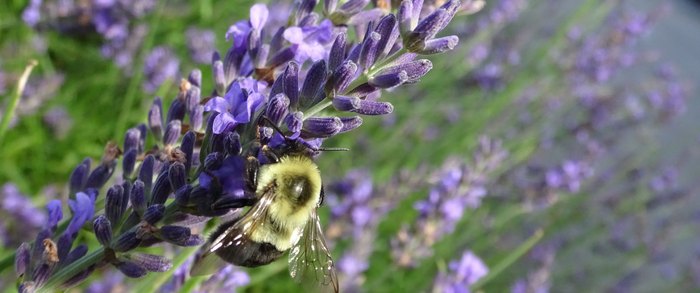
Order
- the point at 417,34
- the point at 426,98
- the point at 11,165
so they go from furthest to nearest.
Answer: the point at 426,98 → the point at 11,165 → the point at 417,34

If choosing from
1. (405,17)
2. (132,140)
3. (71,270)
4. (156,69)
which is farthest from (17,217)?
(405,17)

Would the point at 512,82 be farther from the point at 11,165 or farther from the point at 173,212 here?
the point at 173,212


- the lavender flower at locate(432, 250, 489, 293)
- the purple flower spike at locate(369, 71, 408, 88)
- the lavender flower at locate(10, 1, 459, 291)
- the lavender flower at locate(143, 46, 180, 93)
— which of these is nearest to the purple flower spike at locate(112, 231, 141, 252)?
the lavender flower at locate(10, 1, 459, 291)

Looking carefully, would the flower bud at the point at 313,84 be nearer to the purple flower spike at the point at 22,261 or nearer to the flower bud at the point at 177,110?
the flower bud at the point at 177,110

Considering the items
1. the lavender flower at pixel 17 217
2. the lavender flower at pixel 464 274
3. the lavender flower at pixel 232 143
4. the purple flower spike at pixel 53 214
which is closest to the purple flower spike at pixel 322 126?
the lavender flower at pixel 232 143

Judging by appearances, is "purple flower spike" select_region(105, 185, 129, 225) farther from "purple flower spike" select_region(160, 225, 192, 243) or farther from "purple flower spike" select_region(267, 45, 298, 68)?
"purple flower spike" select_region(267, 45, 298, 68)

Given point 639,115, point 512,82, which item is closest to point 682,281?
point 639,115
